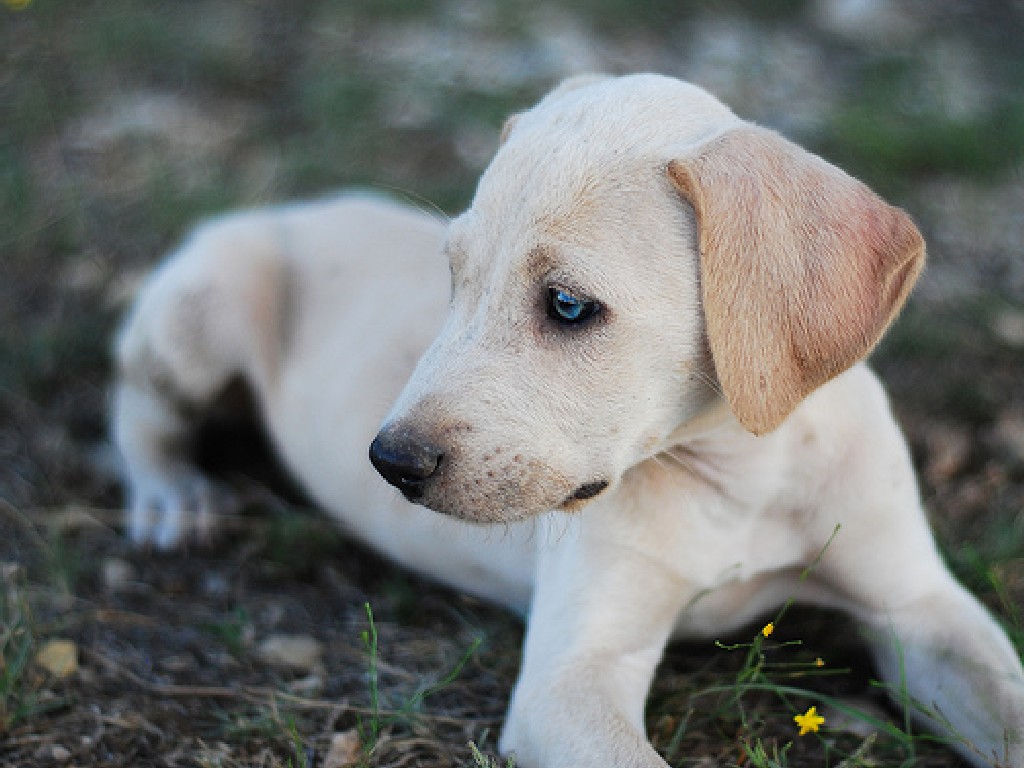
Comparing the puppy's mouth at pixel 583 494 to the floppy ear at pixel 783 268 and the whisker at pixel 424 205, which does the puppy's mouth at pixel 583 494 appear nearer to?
the floppy ear at pixel 783 268

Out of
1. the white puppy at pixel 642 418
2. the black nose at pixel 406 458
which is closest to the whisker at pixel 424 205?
the white puppy at pixel 642 418

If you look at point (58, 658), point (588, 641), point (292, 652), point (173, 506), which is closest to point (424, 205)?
point (173, 506)

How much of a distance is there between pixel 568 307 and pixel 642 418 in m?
0.30

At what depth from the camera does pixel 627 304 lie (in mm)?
2791

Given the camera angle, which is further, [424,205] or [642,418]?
[424,205]

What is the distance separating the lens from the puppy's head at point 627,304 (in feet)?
9.02

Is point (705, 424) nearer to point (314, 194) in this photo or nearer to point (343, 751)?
point (343, 751)

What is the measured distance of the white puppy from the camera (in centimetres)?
277

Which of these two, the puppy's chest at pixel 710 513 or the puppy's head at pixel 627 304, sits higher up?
the puppy's head at pixel 627 304

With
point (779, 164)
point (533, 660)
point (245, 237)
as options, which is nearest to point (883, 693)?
point (533, 660)

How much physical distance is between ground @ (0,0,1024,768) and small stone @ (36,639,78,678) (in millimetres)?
14

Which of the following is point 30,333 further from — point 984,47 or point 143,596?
point 984,47

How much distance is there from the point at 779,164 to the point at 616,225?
1.20 ft

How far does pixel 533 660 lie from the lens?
3320 millimetres
